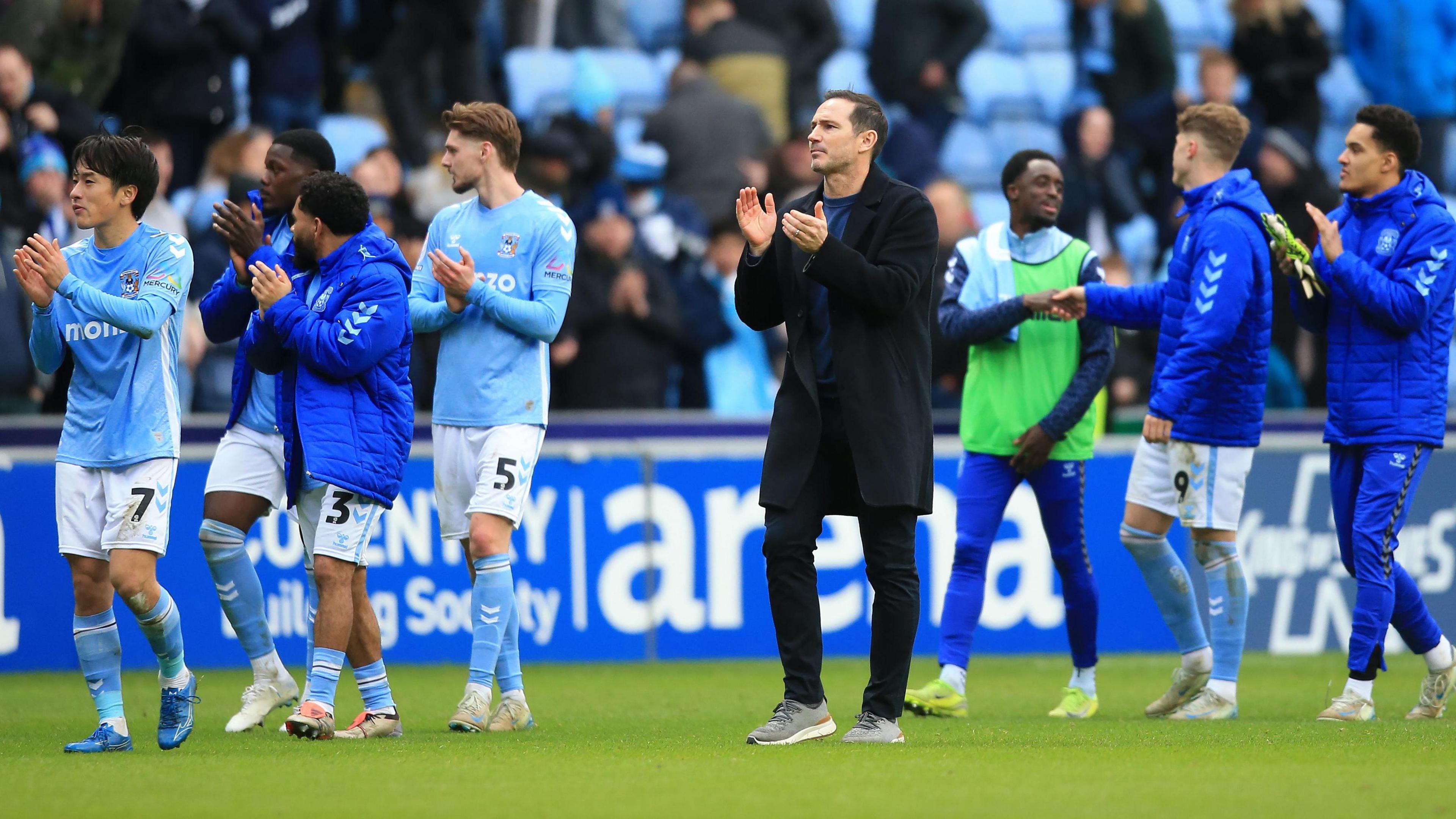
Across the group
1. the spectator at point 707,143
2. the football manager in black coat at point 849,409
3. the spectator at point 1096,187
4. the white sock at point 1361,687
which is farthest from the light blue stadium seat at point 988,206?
the football manager in black coat at point 849,409

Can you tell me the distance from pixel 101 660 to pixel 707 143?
8987 millimetres

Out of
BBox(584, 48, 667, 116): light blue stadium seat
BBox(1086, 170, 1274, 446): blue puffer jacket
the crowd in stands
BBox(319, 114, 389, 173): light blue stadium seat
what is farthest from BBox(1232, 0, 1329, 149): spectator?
BBox(1086, 170, 1274, 446): blue puffer jacket

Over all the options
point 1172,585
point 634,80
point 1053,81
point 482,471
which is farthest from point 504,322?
point 1053,81

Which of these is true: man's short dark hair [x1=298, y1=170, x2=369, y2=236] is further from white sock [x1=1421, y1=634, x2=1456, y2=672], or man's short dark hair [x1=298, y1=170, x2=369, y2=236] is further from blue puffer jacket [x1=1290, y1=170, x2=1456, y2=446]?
white sock [x1=1421, y1=634, x2=1456, y2=672]

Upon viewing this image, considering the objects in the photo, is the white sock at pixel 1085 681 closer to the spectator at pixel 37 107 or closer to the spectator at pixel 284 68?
the spectator at pixel 37 107

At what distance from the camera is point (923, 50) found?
55.9ft

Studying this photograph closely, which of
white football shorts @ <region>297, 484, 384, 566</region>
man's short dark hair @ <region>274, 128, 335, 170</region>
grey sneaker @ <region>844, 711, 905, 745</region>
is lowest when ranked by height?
grey sneaker @ <region>844, 711, 905, 745</region>

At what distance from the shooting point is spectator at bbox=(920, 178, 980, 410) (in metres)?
13.2

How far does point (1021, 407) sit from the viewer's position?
8688 mm

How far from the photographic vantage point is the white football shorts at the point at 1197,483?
8258 millimetres

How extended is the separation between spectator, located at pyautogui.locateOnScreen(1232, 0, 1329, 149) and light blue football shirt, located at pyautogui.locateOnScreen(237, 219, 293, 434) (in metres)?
12.2

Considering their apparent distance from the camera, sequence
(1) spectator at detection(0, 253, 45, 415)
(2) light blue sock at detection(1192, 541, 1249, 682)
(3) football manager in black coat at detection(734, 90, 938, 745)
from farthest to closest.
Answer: (1) spectator at detection(0, 253, 45, 415)
(2) light blue sock at detection(1192, 541, 1249, 682)
(3) football manager in black coat at detection(734, 90, 938, 745)

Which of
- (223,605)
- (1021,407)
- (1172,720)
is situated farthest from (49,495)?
(1172,720)

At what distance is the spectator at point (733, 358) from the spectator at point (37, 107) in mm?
4433
